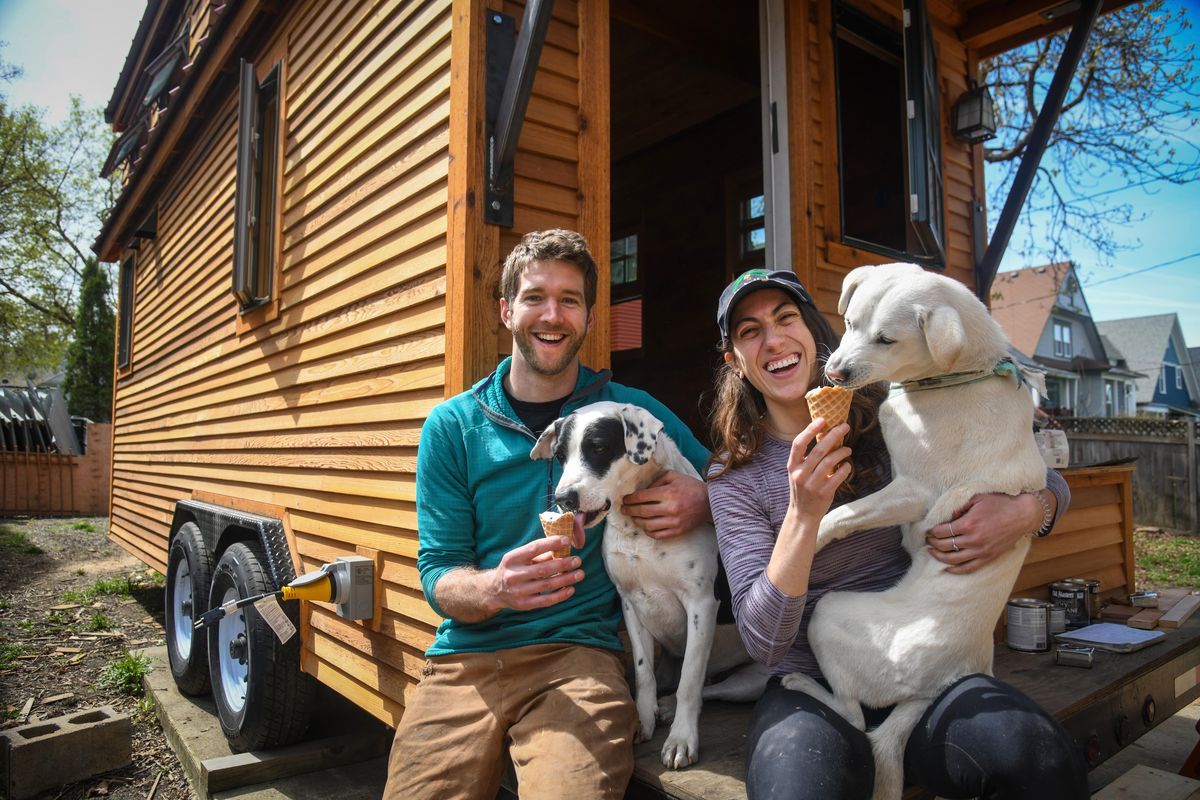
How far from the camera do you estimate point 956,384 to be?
1837mm

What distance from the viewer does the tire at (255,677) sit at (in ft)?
12.9

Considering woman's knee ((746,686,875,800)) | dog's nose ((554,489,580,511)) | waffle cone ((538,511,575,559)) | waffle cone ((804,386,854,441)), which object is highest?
waffle cone ((804,386,854,441))

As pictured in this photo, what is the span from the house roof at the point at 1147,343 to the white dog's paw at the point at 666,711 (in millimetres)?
44583

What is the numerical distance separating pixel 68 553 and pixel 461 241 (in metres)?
11.6

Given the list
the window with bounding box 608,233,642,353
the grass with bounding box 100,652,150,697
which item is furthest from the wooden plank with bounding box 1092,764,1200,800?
the grass with bounding box 100,652,150,697

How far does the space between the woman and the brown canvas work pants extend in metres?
0.41

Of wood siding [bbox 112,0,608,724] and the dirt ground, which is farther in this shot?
the dirt ground

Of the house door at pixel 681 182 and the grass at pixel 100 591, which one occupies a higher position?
the house door at pixel 681 182

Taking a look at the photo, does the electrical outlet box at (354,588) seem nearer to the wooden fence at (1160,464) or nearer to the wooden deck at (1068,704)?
the wooden deck at (1068,704)

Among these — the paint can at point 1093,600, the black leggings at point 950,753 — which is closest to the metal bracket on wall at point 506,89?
the black leggings at point 950,753

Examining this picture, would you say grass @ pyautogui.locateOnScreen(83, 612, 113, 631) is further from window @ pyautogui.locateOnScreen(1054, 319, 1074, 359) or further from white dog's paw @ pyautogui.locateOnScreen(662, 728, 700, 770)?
window @ pyautogui.locateOnScreen(1054, 319, 1074, 359)

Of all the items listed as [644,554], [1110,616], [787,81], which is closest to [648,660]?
[644,554]

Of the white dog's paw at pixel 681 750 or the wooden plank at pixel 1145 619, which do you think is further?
the wooden plank at pixel 1145 619

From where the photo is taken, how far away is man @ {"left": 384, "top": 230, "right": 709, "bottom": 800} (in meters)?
1.97
